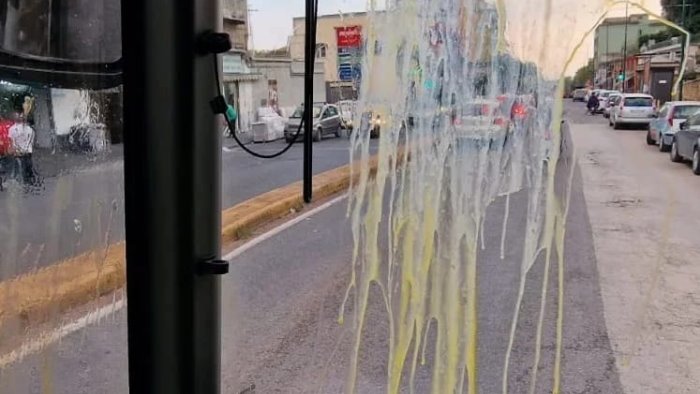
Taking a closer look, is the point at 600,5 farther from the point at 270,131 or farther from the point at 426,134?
the point at 270,131

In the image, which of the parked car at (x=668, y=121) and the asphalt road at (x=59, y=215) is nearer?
the asphalt road at (x=59, y=215)

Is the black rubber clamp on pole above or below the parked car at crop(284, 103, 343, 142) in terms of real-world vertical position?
below

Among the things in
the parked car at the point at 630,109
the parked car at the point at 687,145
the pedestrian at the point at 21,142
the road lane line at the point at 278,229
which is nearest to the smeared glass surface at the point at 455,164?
the road lane line at the point at 278,229

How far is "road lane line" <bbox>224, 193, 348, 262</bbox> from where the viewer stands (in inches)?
88.9

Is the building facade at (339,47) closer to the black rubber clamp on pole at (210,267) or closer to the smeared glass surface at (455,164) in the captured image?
the smeared glass surface at (455,164)

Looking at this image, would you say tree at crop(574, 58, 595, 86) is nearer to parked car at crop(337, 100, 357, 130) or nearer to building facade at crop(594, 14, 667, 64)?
building facade at crop(594, 14, 667, 64)

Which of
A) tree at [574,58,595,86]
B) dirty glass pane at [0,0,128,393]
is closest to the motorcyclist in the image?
tree at [574,58,595,86]

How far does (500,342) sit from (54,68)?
1568 millimetres

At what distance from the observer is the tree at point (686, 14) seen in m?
1.57

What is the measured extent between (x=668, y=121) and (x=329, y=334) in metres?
1.44

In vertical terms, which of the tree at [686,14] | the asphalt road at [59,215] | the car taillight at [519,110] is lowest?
the asphalt road at [59,215]

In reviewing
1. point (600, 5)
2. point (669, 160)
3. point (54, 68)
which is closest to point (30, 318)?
point (54, 68)

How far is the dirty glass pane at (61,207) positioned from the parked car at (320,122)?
1.82ft

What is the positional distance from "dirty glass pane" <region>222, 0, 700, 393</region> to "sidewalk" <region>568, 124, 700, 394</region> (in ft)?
0.08
